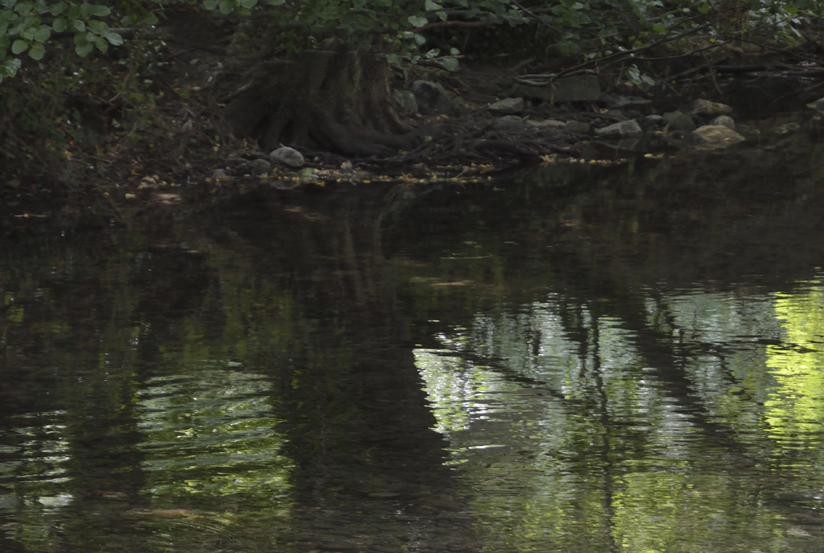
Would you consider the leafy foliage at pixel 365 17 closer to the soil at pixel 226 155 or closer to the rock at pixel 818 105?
the soil at pixel 226 155

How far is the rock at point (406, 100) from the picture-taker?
2112 cm

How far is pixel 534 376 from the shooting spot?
647 centimetres

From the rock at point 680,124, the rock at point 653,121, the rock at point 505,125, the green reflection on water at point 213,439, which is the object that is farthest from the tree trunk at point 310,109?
the green reflection on water at point 213,439

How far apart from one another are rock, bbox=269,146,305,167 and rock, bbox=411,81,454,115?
20.0 ft

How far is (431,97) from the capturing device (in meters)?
23.1

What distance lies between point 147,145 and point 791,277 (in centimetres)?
1011

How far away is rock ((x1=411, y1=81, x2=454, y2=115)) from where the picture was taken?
22922 mm

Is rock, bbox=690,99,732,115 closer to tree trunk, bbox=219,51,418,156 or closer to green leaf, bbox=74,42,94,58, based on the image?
tree trunk, bbox=219,51,418,156

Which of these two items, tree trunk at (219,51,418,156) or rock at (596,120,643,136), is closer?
tree trunk at (219,51,418,156)

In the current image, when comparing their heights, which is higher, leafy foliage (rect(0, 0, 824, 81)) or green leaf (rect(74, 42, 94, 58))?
leafy foliage (rect(0, 0, 824, 81))

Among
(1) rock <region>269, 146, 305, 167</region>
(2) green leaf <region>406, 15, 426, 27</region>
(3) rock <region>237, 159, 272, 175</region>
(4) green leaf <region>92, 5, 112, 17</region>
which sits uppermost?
(2) green leaf <region>406, 15, 426, 27</region>

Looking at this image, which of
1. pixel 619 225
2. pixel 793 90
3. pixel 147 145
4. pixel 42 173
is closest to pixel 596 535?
pixel 619 225

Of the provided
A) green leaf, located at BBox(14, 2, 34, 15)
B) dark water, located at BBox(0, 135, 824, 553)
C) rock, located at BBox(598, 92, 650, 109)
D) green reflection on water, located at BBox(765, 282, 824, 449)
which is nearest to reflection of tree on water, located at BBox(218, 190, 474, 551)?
dark water, located at BBox(0, 135, 824, 553)

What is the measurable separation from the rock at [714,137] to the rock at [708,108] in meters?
2.70
